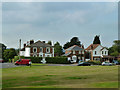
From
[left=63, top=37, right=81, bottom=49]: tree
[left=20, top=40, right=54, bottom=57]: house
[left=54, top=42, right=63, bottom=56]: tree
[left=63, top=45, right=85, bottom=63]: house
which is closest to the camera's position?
[left=20, top=40, right=54, bottom=57]: house

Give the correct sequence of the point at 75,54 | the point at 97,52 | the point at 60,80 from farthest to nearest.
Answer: the point at 97,52 < the point at 75,54 < the point at 60,80

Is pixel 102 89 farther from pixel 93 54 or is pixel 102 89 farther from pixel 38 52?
pixel 93 54

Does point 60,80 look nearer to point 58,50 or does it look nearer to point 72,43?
point 58,50

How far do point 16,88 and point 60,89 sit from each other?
113 inches

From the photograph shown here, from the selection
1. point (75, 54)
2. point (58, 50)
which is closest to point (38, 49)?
point (75, 54)

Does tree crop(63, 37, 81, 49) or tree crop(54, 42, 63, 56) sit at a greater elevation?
tree crop(63, 37, 81, 49)

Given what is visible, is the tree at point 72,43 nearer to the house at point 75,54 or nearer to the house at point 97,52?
the house at point 97,52

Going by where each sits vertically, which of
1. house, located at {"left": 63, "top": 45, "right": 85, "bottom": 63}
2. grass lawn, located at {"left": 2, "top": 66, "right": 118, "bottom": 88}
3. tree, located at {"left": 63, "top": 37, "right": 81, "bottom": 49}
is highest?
tree, located at {"left": 63, "top": 37, "right": 81, "bottom": 49}

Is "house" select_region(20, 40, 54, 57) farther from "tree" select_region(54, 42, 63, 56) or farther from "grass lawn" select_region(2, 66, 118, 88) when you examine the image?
"grass lawn" select_region(2, 66, 118, 88)

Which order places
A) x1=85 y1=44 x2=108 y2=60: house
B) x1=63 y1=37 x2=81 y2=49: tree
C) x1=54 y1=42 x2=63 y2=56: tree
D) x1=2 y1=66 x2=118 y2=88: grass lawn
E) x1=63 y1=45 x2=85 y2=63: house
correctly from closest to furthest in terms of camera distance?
x1=2 y1=66 x2=118 y2=88: grass lawn
x1=63 y1=45 x2=85 y2=63: house
x1=85 y1=44 x2=108 y2=60: house
x1=54 y1=42 x2=63 y2=56: tree
x1=63 y1=37 x2=81 y2=49: tree

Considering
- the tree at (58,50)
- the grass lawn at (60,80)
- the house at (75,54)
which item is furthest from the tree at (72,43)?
the grass lawn at (60,80)

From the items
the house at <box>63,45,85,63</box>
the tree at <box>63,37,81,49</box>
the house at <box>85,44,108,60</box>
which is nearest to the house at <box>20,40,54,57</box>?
the house at <box>63,45,85,63</box>

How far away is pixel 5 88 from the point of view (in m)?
14.7

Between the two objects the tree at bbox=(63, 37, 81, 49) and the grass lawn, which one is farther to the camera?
the tree at bbox=(63, 37, 81, 49)
